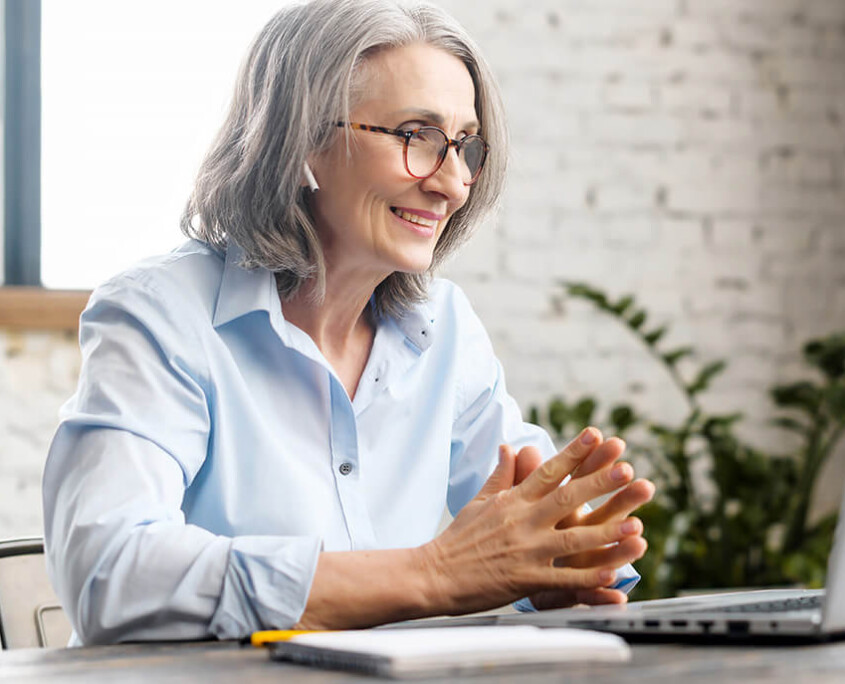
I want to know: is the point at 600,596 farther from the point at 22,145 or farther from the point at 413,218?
the point at 22,145

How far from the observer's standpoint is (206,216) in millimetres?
1516

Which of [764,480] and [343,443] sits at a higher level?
[343,443]

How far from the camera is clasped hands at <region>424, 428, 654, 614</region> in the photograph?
1088 mm

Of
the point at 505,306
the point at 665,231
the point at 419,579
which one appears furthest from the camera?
the point at 665,231

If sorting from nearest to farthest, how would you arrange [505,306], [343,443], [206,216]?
[343,443]
[206,216]
[505,306]

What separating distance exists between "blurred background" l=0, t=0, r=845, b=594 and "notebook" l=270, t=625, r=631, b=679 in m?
2.06

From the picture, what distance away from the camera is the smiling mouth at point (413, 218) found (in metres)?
1.46

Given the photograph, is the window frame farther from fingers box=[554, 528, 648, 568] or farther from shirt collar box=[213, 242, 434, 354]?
fingers box=[554, 528, 648, 568]

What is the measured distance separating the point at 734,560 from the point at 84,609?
2320mm

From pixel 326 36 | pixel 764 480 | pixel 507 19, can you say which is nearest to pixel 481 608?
pixel 326 36

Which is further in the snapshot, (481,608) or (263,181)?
(263,181)

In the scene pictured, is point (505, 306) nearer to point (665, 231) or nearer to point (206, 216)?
point (665, 231)

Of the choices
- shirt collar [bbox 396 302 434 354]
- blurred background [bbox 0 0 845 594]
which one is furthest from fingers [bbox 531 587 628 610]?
blurred background [bbox 0 0 845 594]

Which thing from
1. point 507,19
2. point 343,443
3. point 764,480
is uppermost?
point 507,19
